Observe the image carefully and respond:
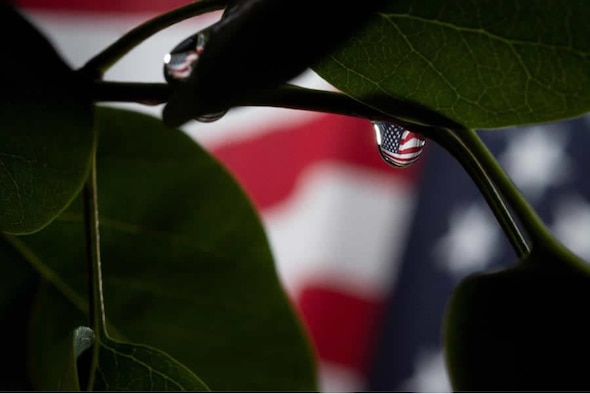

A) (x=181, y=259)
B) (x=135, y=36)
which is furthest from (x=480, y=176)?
(x=181, y=259)

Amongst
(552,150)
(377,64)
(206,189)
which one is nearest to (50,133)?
(377,64)

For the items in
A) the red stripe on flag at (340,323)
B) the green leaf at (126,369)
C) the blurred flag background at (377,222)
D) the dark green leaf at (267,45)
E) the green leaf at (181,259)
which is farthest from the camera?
the red stripe on flag at (340,323)

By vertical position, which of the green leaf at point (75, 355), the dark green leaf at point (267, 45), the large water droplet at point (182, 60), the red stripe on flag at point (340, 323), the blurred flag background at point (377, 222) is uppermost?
the blurred flag background at point (377, 222)

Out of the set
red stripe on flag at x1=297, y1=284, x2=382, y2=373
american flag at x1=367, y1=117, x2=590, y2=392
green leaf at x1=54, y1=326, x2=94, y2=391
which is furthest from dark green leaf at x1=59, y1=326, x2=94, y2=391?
red stripe on flag at x1=297, y1=284, x2=382, y2=373

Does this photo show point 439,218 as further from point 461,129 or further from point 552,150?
point 461,129

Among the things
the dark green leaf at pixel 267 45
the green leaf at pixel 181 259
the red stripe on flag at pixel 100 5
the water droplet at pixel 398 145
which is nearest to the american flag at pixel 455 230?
the red stripe on flag at pixel 100 5

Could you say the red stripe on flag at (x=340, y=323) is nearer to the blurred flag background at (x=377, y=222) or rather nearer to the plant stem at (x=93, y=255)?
the blurred flag background at (x=377, y=222)

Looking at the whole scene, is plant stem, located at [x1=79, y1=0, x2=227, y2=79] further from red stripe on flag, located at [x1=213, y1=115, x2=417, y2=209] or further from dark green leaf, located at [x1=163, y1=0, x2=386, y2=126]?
red stripe on flag, located at [x1=213, y1=115, x2=417, y2=209]
